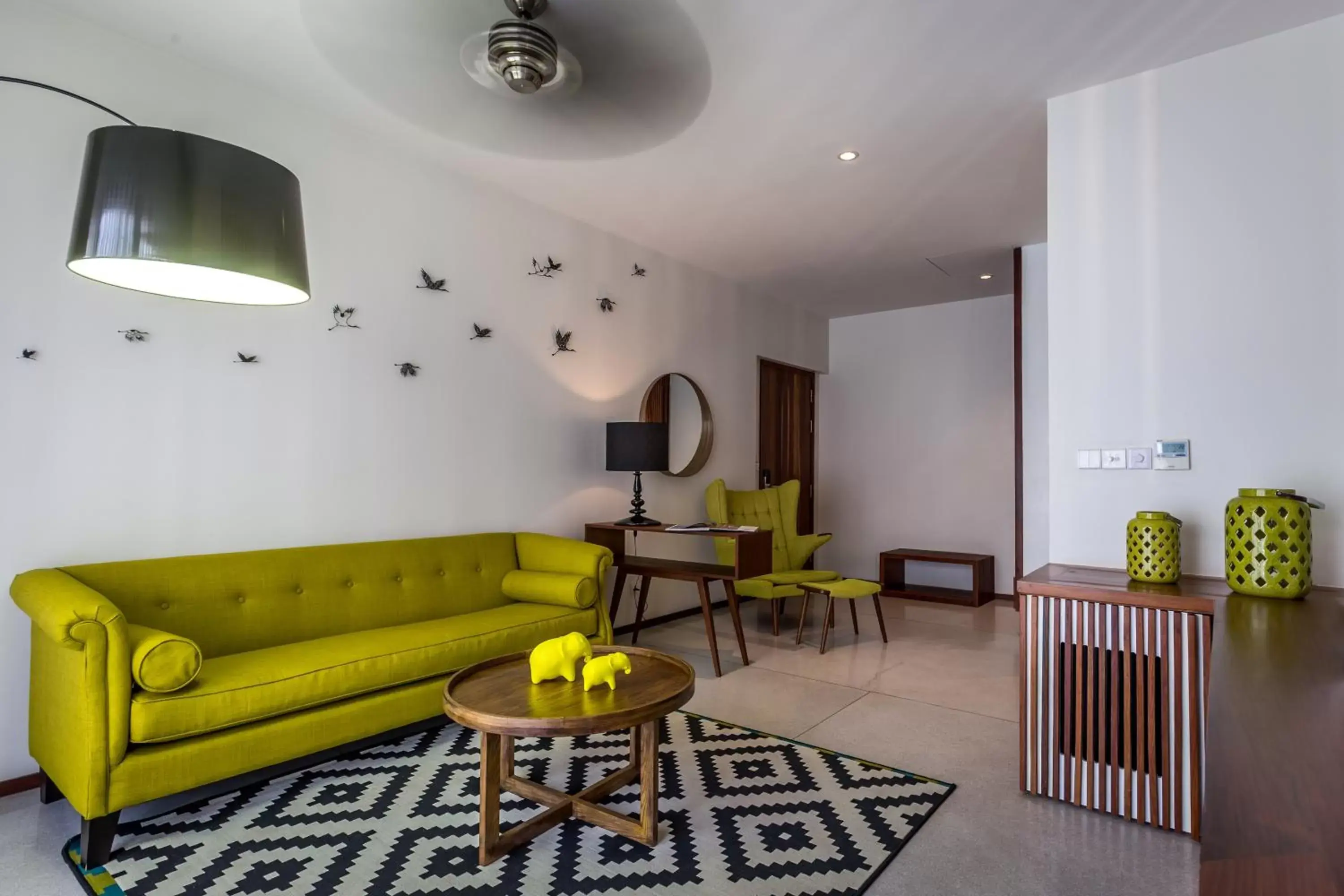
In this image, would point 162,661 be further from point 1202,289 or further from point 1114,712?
point 1202,289

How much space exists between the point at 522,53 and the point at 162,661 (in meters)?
2.06

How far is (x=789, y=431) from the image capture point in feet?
A: 21.7

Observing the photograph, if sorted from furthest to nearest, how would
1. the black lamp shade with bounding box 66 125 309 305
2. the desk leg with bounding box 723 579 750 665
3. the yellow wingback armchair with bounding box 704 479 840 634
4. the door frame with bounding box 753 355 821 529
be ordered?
the door frame with bounding box 753 355 821 529, the yellow wingback armchair with bounding box 704 479 840 634, the desk leg with bounding box 723 579 750 665, the black lamp shade with bounding box 66 125 309 305

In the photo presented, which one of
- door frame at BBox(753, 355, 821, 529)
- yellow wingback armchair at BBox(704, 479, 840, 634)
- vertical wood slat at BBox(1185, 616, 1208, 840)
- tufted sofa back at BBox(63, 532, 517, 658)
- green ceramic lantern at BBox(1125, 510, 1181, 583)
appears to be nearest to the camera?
vertical wood slat at BBox(1185, 616, 1208, 840)

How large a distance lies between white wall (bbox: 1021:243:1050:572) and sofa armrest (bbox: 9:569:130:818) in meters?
4.73

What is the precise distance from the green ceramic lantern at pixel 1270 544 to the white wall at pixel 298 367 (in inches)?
125

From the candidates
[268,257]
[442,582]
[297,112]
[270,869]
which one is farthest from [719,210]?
[270,869]

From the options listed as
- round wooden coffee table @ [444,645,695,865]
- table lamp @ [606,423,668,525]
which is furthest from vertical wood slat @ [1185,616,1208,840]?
table lamp @ [606,423,668,525]

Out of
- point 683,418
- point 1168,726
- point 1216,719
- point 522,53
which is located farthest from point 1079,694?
point 683,418

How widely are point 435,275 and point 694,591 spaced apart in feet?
9.64

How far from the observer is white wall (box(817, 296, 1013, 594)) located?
20.1 ft

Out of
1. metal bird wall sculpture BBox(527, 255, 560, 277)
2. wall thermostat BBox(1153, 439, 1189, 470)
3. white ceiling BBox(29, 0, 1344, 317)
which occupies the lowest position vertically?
wall thermostat BBox(1153, 439, 1189, 470)

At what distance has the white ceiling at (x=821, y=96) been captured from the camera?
2.38 meters

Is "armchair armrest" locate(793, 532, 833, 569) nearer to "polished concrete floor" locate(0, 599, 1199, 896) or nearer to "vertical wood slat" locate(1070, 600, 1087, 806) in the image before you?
"polished concrete floor" locate(0, 599, 1199, 896)
